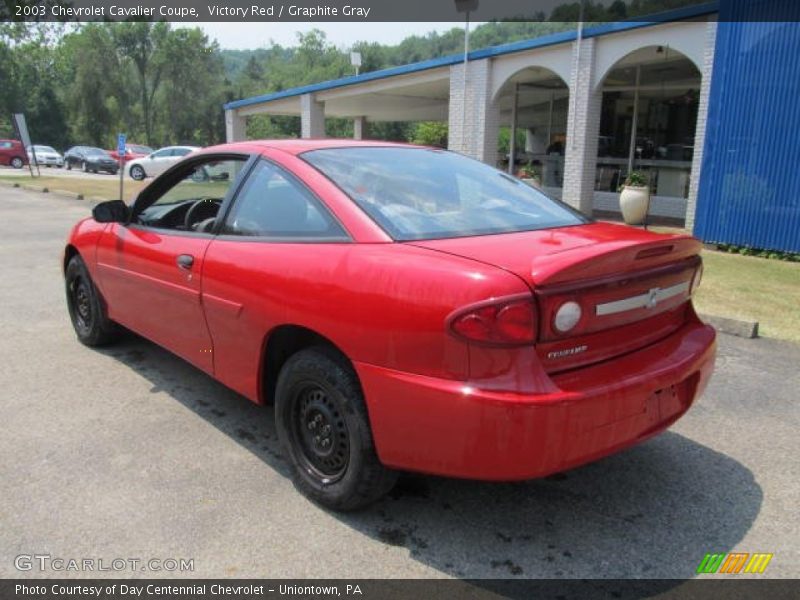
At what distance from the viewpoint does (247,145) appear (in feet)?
12.5

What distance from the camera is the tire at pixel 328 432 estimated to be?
278 centimetres

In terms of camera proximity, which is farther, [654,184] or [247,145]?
[654,184]

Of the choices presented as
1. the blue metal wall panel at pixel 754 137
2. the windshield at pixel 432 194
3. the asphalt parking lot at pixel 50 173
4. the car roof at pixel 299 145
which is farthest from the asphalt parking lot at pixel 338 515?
the asphalt parking lot at pixel 50 173

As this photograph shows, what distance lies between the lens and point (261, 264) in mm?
3189

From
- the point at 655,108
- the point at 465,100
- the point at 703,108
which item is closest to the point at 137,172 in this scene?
the point at 465,100

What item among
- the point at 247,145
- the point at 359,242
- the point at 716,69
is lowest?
the point at 359,242

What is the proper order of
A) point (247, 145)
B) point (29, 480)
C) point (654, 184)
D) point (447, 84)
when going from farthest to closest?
point (447, 84) → point (654, 184) → point (247, 145) → point (29, 480)

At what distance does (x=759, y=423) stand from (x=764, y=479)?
2.45ft

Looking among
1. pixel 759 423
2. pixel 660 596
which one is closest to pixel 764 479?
pixel 759 423

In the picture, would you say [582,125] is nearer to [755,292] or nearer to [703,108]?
[703,108]

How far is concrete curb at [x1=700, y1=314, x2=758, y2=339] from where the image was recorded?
5715 mm

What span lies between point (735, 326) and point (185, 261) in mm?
4584

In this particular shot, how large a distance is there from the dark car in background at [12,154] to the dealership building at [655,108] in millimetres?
23569

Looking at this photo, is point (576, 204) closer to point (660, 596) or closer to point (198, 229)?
point (198, 229)
